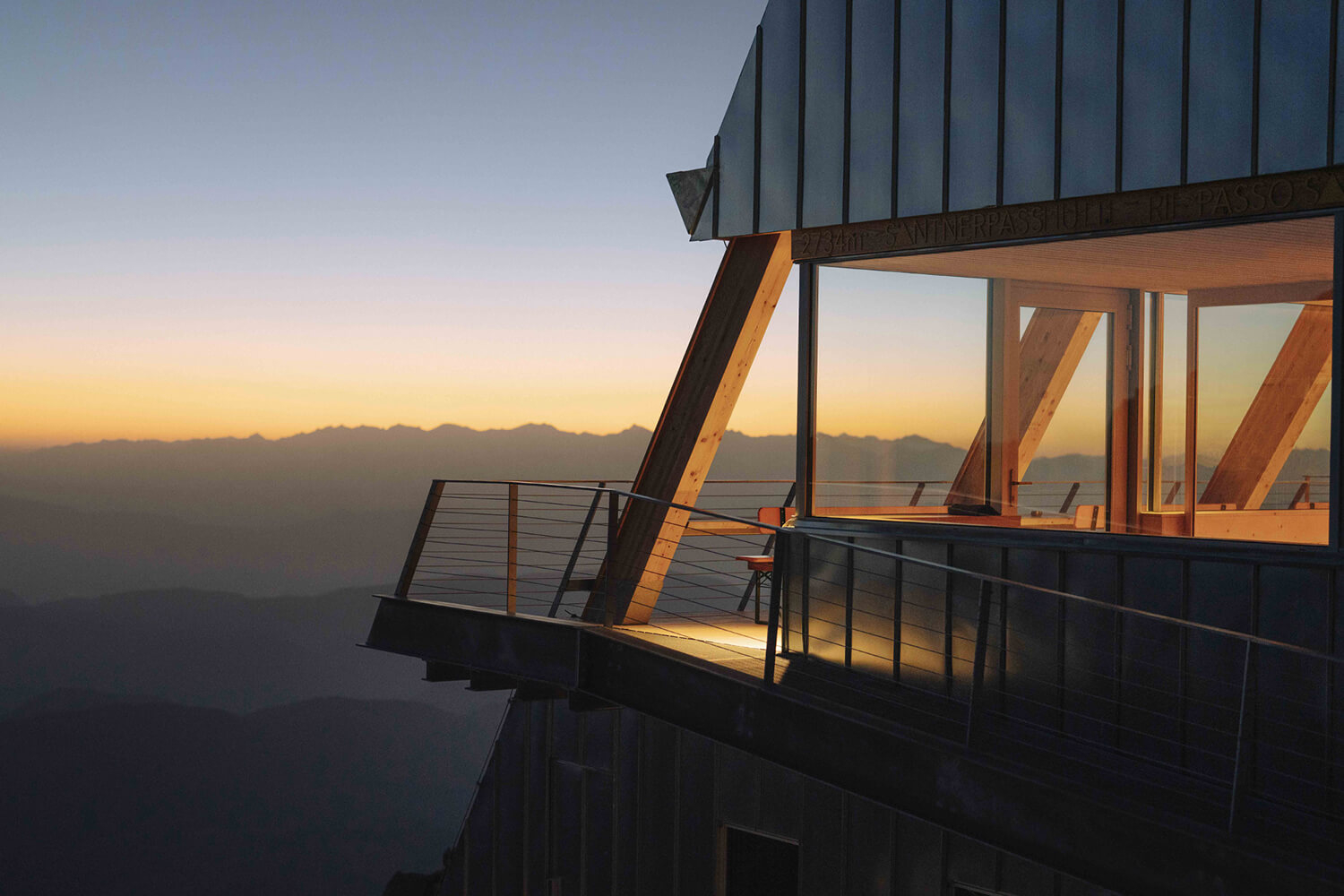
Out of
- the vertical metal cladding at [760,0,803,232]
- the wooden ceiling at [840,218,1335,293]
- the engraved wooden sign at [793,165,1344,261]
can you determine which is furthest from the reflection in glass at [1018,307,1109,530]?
the vertical metal cladding at [760,0,803,232]

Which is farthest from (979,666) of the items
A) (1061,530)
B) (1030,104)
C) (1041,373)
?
(1030,104)

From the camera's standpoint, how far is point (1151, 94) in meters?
6.57

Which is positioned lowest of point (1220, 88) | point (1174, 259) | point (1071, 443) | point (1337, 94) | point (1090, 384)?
point (1071, 443)

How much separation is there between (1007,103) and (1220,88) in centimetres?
122

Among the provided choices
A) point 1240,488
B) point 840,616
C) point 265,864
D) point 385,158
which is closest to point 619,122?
point 385,158

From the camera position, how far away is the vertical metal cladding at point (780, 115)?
26.9 feet

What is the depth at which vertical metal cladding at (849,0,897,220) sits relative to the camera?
7.70m

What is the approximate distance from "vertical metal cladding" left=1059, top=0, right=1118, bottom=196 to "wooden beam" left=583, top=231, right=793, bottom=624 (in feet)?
7.79

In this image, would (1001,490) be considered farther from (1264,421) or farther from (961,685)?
(1264,421)

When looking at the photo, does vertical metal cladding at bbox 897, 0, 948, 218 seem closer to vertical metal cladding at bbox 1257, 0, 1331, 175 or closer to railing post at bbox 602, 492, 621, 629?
vertical metal cladding at bbox 1257, 0, 1331, 175

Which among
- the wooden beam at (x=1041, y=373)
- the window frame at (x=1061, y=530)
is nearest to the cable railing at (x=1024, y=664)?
the window frame at (x=1061, y=530)

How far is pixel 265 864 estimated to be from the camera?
53031 millimetres

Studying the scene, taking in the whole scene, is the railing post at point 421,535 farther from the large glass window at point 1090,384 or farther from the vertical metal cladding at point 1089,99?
the vertical metal cladding at point 1089,99

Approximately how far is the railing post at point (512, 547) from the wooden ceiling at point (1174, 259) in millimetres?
3289
